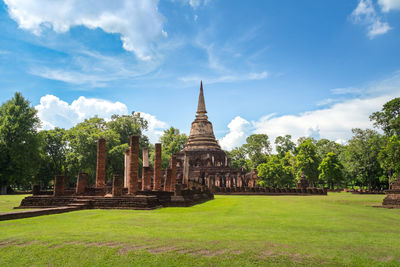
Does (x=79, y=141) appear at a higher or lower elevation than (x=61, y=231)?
higher

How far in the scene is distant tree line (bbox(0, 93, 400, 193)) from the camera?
34719 mm

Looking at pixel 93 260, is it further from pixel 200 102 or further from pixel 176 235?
pixel 200 102

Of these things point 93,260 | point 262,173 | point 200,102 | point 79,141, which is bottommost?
point 93,260

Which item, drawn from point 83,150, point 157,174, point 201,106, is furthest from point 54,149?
point 201,106

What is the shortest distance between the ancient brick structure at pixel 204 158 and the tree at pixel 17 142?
64.4 ft

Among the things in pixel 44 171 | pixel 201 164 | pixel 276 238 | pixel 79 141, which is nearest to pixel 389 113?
pixel 201 164

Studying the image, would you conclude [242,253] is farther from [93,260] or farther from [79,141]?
[79,141]

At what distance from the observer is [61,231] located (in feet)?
24.3

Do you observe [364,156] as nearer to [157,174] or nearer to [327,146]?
[327,146]

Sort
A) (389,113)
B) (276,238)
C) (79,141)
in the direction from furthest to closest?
(79,141)
(389,113)
(276,238)

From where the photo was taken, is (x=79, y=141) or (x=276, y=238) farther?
(x=79, y=141)

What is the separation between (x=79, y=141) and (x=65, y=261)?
39.1 metres

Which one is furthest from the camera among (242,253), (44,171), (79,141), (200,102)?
(200,102)

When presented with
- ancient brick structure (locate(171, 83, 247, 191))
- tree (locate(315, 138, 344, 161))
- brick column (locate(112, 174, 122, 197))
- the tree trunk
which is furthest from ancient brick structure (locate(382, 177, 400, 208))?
tree (locate(315, 138, 344, 161))
